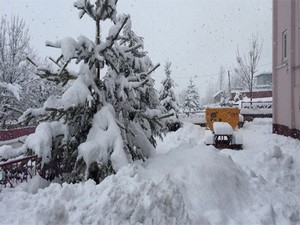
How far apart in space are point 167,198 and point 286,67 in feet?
40.9

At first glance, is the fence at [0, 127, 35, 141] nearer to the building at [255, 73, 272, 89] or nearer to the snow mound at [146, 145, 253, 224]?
the snow mound at [146, 145, 253, 224]

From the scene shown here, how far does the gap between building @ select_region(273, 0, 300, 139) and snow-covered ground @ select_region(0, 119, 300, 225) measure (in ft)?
26.0

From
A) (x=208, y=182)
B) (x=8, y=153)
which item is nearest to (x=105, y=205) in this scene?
(x=208, y=182)

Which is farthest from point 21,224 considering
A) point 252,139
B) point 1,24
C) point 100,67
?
point 1,24

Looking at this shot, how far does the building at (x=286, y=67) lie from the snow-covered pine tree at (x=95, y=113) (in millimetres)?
8561

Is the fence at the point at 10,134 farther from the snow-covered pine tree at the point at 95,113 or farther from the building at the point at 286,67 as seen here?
the building at the point at 286,67

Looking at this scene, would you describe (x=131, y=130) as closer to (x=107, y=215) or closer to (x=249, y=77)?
(x=107, y=215)

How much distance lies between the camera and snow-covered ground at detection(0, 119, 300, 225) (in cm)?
382

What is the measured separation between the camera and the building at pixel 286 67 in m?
13.2

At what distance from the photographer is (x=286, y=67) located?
14.5m

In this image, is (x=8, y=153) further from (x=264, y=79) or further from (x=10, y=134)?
(x=264, y=79)

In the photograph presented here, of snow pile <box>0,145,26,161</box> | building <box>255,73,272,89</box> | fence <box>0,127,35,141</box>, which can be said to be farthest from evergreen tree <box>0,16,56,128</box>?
building <box>255,73,272,89</box>

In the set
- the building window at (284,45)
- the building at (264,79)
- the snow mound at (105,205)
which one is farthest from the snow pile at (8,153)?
the building at (264,79)

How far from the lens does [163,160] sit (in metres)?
5.87
